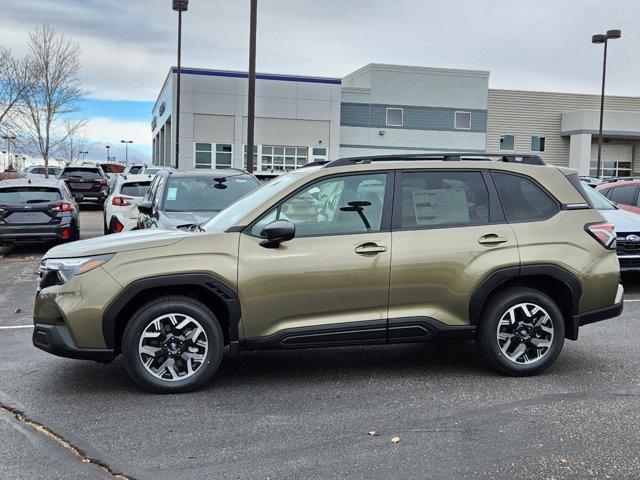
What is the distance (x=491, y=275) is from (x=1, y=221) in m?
10.6

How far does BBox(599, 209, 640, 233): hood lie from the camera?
915 centimetres

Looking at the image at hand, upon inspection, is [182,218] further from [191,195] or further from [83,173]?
[83,173]

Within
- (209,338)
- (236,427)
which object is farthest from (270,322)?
(236,427)

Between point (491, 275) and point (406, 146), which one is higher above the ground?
point (406, 146)

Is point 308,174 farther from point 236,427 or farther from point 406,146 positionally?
point 406,146

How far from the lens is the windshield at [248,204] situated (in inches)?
202

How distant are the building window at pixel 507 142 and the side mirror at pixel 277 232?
137 feet

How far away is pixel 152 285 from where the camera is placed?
15.5ft

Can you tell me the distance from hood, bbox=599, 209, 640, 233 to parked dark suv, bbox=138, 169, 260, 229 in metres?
5.26

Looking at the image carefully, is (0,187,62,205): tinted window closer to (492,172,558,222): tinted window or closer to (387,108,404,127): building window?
(492,172,558,222): tinted window

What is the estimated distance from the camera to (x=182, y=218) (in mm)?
8758

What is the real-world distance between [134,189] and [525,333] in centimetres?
1068

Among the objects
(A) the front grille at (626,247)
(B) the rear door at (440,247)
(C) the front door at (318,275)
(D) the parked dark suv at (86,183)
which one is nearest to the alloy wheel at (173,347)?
(C) the front door at (318,275)

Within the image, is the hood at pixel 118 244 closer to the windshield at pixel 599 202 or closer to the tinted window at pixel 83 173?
the windshield at pixel 599 202
